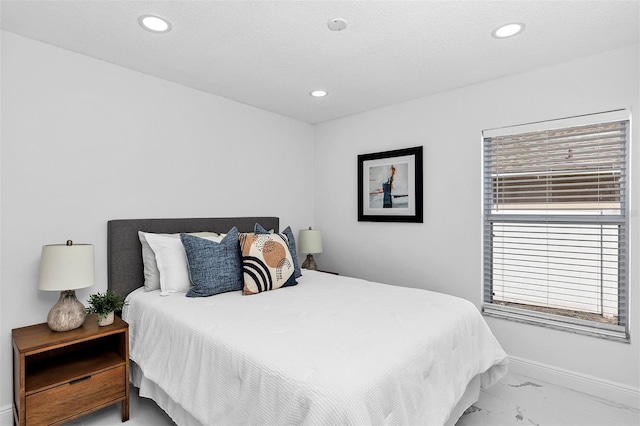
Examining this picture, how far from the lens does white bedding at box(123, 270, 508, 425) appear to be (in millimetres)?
1314

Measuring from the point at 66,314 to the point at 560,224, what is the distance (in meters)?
3.47

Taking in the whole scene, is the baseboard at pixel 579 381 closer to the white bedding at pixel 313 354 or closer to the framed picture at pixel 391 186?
the white bedding at pixel 313 354

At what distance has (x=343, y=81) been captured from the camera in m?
2.93

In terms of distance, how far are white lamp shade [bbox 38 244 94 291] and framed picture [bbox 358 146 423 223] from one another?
102 inches

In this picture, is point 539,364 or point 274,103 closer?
point 539,364

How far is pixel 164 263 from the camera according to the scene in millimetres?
2469

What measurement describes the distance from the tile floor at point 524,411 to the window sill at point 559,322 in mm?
446

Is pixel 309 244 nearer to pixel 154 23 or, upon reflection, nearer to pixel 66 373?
pixel 66 373

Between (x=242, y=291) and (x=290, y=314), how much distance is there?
2.21 feet

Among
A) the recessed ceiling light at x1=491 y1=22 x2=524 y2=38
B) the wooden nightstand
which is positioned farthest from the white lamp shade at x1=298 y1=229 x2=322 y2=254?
the recessed ceiling light at x1=491 y1=22 x2=524 y2=38

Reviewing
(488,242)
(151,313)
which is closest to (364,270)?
(488,242)

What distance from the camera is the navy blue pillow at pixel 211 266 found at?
7.86 ft

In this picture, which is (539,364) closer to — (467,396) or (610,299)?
(610,299)

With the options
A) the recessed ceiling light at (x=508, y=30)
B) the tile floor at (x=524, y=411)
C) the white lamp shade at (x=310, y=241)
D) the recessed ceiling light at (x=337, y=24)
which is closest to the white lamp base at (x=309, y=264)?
the white lamp shade at (x=310, y=241)
